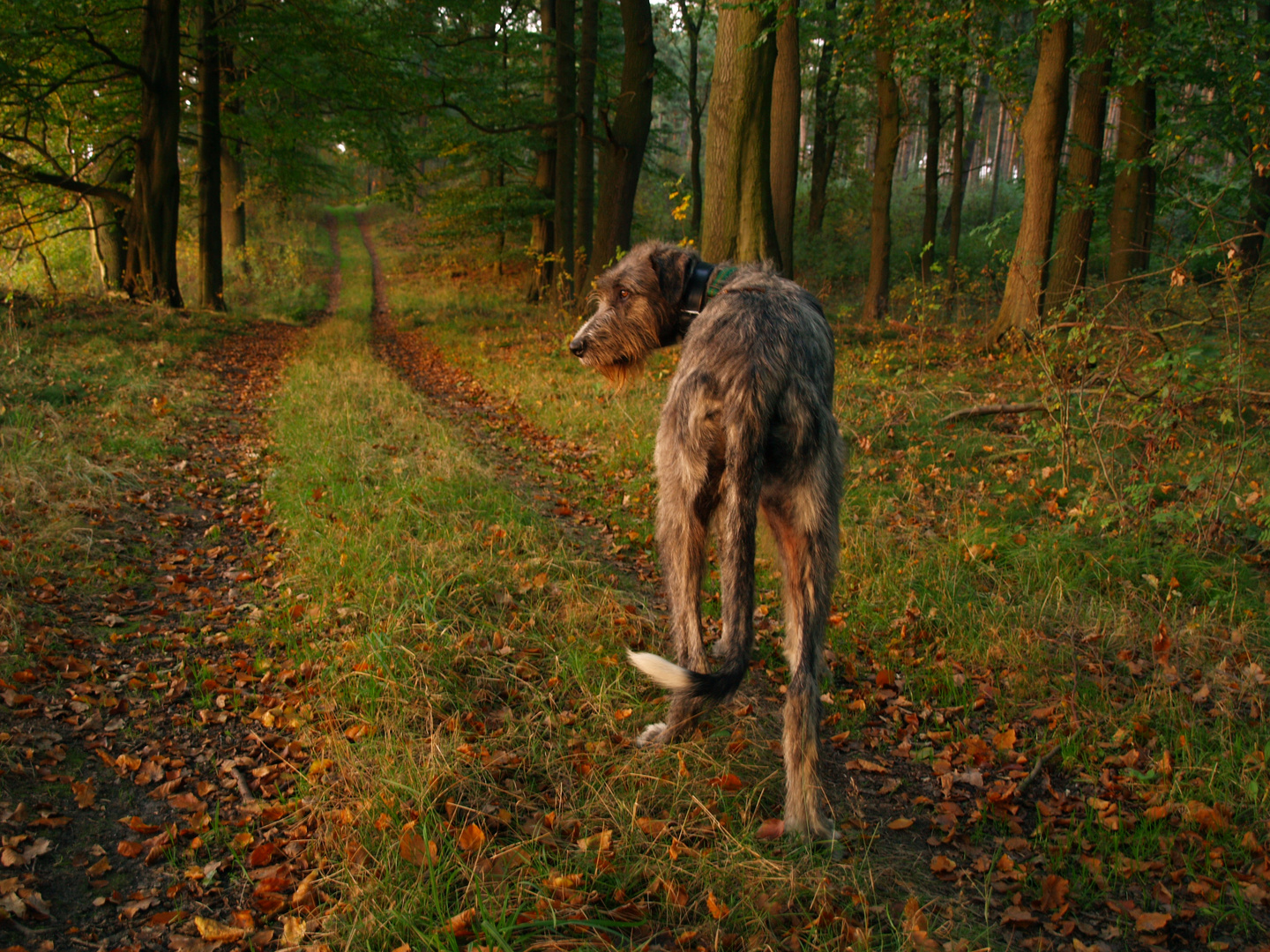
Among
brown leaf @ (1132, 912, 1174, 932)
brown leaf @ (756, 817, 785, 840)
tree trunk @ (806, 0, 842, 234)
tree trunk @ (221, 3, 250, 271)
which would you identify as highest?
tree trunk @ (806, 0, 842, 234)

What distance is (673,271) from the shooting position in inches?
147

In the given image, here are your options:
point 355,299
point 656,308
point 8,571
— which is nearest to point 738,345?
point 656,308

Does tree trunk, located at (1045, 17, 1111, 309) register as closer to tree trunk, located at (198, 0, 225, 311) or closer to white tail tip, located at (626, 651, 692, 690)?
white tail tip, located at (626, 651, 692, 690)

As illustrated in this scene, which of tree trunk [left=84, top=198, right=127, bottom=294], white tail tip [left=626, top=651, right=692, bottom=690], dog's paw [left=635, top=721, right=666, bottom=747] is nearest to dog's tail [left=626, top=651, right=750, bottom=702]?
white tail tip [left=626, top=651, right=692, bottom=690]

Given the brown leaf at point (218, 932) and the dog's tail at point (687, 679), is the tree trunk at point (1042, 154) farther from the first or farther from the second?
the brown leaf at point (218, 932)

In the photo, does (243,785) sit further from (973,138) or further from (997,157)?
(997,157)

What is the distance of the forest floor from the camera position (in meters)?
2.45

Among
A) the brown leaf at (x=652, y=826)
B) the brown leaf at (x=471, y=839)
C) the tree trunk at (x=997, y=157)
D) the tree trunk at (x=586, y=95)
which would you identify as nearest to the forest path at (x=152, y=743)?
the brown leaf at (x=471, y=839)

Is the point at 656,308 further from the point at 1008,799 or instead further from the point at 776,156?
the point at 776,156

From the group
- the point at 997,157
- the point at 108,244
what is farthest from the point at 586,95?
the point at 997,157

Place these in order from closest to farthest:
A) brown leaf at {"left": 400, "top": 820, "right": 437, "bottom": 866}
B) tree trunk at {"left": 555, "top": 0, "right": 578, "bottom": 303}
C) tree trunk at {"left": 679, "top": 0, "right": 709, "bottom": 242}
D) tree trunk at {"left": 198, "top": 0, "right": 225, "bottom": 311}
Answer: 1. brown leaf at {"left": 400, "top": 820, "right": 437, "bottom": 866}
2. tree trunk at {"left": 555, "top": 0, "right": 578, "bottom": 303}
3. tree trunk at {"left": 198, "top": 0, "right": 225, "bottom": 311}
4. tree trunk at {"left": 679, "top": 0, "right": 709, "bottom": 242}

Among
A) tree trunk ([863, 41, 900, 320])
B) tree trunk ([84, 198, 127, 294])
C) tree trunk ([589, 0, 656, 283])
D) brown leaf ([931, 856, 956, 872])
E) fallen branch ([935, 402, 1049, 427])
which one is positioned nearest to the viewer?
brown leaf ([931, 856, 956, 872])

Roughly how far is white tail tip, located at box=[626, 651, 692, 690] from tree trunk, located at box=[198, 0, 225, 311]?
17.0 meters

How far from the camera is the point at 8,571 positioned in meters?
4.24
